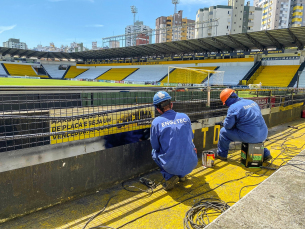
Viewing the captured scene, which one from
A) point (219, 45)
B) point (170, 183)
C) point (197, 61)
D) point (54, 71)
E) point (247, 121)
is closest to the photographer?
point (170, 183)

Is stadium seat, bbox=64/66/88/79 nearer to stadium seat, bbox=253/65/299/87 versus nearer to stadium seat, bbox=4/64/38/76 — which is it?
stadium seat, bbox=4/64/38/76

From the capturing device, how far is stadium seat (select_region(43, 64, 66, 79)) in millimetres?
50394

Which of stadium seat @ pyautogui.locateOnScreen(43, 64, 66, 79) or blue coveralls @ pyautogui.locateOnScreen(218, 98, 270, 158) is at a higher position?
stadium seat @ pyautogui.locateOnScreen(43, 64, 66, 79)

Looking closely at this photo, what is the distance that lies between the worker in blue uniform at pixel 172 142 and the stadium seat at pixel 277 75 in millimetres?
27377

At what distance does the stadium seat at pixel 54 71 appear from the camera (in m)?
50.4

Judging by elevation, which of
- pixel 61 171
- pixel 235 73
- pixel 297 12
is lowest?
pixel 61 171

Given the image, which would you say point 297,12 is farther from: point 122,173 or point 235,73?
point 122,173

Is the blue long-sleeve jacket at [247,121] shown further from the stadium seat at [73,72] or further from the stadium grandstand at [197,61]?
the stadium seat at [73,72]

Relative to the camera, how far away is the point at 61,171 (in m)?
2.76

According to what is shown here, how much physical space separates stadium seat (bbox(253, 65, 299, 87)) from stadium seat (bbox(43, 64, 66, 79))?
44.4 meters

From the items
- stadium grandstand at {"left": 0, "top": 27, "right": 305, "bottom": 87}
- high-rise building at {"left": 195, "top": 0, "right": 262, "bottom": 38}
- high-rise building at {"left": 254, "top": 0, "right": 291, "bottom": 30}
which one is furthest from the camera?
high-rise building at {"left": 254, "top": 0, "right": 291, "bottom": 30}

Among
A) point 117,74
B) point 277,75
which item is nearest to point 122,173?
point 277,75

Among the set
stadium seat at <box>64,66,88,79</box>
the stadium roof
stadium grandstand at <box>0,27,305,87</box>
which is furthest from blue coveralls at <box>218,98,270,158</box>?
stadium seat at <box>64,66,88,79</box>

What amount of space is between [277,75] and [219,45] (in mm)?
10231
